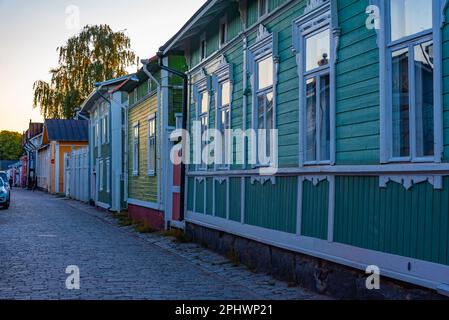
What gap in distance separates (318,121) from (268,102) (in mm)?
2087

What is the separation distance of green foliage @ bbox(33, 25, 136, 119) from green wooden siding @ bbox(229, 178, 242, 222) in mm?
39522

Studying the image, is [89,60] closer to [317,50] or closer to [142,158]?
[142,158]

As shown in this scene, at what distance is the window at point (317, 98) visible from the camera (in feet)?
28.6

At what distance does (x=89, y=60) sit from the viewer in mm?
51219

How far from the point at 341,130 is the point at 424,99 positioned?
67.9 inches

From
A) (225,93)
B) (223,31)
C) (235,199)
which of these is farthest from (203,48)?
(235,199)

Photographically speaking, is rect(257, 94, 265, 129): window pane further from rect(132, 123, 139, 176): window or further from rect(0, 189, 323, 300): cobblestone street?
rect(132, 123, 139, 176): window

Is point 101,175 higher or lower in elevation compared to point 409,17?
lower

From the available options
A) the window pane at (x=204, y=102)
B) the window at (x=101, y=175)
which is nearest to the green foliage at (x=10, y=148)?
the window at (x=101, y=175)

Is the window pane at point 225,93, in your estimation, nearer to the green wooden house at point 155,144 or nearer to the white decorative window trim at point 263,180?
the white decorative window trim at point 263,180

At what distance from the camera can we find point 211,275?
35.1 ft

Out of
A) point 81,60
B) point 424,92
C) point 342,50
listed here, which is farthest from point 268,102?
point 81,60

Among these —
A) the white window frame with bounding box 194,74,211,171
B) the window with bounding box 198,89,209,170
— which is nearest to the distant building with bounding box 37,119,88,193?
the white window frame with bounding box 194,74,211,171

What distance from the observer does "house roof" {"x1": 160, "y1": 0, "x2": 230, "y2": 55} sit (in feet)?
41.0
